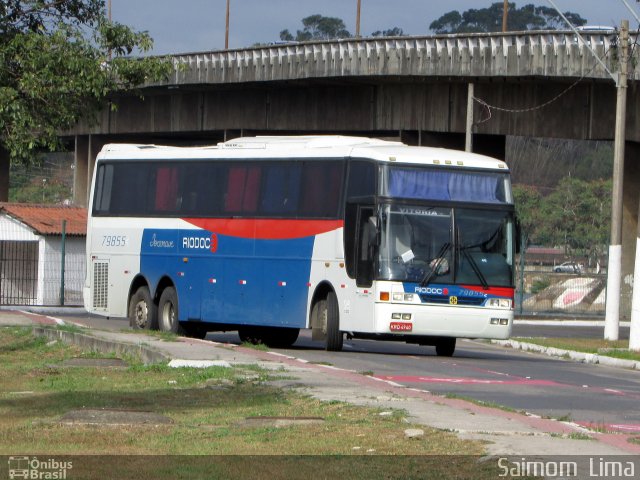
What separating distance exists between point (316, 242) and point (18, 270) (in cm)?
2821

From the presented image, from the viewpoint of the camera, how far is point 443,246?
73.8 feet

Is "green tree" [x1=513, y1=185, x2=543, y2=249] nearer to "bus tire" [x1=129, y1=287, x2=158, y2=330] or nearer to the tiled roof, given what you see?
the tiled roof

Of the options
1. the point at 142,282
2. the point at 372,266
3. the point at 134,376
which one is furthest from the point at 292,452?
the point at 142,282

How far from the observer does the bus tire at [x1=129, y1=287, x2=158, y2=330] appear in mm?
26953

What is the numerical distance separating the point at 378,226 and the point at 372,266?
67 cm

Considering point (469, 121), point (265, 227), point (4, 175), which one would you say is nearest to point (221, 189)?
point (265, 227)

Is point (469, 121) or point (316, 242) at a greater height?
point (469, 121)

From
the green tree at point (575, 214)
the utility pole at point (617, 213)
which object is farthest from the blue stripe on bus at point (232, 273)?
the green tree at point (575, 214)

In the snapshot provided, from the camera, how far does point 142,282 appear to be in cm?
2777

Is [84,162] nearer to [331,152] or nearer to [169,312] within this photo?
[169,312]

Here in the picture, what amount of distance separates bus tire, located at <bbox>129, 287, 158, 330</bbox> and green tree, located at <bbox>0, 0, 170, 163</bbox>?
5224 mm

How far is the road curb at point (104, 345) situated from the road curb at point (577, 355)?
980cm

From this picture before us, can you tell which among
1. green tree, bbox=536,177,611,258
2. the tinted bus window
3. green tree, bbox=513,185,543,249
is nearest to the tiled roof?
the tinted bus window

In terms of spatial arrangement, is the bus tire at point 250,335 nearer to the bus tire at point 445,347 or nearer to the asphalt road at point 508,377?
the asphalt road at point 508,377
